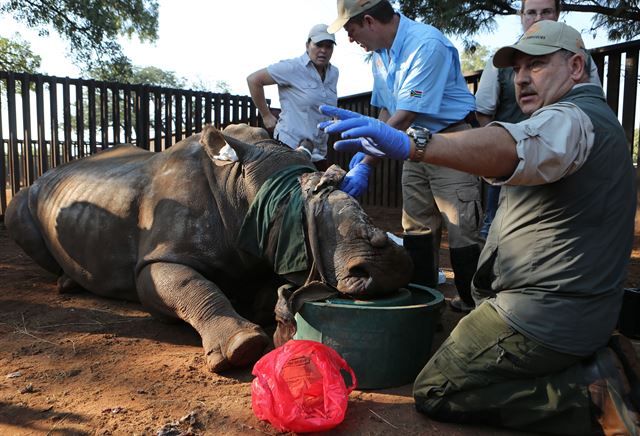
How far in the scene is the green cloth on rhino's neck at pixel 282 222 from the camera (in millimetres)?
3533

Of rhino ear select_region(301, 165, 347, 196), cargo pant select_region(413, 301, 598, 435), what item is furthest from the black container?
rhino ear select_region(301, 165, 347, 196)

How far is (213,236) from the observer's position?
4.15m

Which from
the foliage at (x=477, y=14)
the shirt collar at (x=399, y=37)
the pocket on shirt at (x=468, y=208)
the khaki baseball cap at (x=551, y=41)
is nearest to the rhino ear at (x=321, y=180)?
the pocket on shirt at (x=468, y=208)

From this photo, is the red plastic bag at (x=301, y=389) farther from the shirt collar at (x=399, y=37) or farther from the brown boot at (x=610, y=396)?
the shirt collar at (x=399, y=37)

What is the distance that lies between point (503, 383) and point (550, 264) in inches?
23.1

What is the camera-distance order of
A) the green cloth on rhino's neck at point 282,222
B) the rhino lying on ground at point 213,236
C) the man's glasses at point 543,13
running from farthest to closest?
the man's glasses at point 543,13, the green cloth on rhino's neck at point 282,222, the rhino lying on ground at point 213,236

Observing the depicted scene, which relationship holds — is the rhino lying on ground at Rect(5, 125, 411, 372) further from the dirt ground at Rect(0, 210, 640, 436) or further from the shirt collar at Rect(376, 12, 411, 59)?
the shirt collar at Rect(376, 12, 411, 59)

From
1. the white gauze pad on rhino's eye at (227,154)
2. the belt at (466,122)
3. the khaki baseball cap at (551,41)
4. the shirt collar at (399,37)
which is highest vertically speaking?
the shirt collar at (399,37)

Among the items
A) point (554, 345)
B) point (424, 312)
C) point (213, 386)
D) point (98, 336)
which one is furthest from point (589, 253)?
point (98, 336)

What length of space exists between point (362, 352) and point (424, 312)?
1.24ft

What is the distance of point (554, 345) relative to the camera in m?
2.53

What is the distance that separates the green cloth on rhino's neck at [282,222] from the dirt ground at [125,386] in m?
0.70

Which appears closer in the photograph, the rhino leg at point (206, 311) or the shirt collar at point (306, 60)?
the rhino leg at point (206, 311)

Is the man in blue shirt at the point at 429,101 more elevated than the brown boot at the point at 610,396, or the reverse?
the man in blue shirt at the point at 429,101
